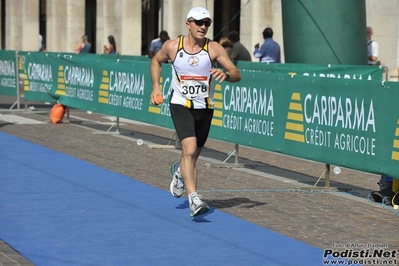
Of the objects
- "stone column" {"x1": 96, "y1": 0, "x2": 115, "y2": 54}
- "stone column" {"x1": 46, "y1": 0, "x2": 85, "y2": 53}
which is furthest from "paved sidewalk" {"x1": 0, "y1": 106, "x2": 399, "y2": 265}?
"stone column" {"x1": 46, "y1": 0, "x2": 85, "y2": 53}

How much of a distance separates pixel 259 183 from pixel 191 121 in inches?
126

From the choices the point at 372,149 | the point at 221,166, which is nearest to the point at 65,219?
the point at 372,149

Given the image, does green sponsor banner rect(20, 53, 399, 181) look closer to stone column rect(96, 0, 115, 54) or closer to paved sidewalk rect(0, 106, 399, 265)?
paved sidewalk rect(0, 106, 399, 265)

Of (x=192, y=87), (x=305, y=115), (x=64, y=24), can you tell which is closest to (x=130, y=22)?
(x=64, y=24)

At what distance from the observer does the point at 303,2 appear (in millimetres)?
18594

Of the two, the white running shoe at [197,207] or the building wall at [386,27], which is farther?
the building wall at [386,27]

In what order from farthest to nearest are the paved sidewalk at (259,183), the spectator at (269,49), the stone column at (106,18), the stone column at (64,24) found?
the stone column at (64,24) → the stone column at (106,18) → the spectator at (269,49) → the paved sidewalk at (259,183)

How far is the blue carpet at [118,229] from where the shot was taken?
8383mm

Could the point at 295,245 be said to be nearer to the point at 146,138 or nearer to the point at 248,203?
the point at 248,203

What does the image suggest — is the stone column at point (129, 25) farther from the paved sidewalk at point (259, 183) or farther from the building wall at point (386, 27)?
the paved sidewalk at point (259, 183)

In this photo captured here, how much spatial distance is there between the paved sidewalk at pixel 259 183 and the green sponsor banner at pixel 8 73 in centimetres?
421

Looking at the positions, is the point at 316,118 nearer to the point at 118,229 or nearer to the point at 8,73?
the point at 118,229

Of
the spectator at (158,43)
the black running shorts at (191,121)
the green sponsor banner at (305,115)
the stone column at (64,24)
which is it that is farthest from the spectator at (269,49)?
the stone column at (64,24)

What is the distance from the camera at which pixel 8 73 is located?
84.5ft
